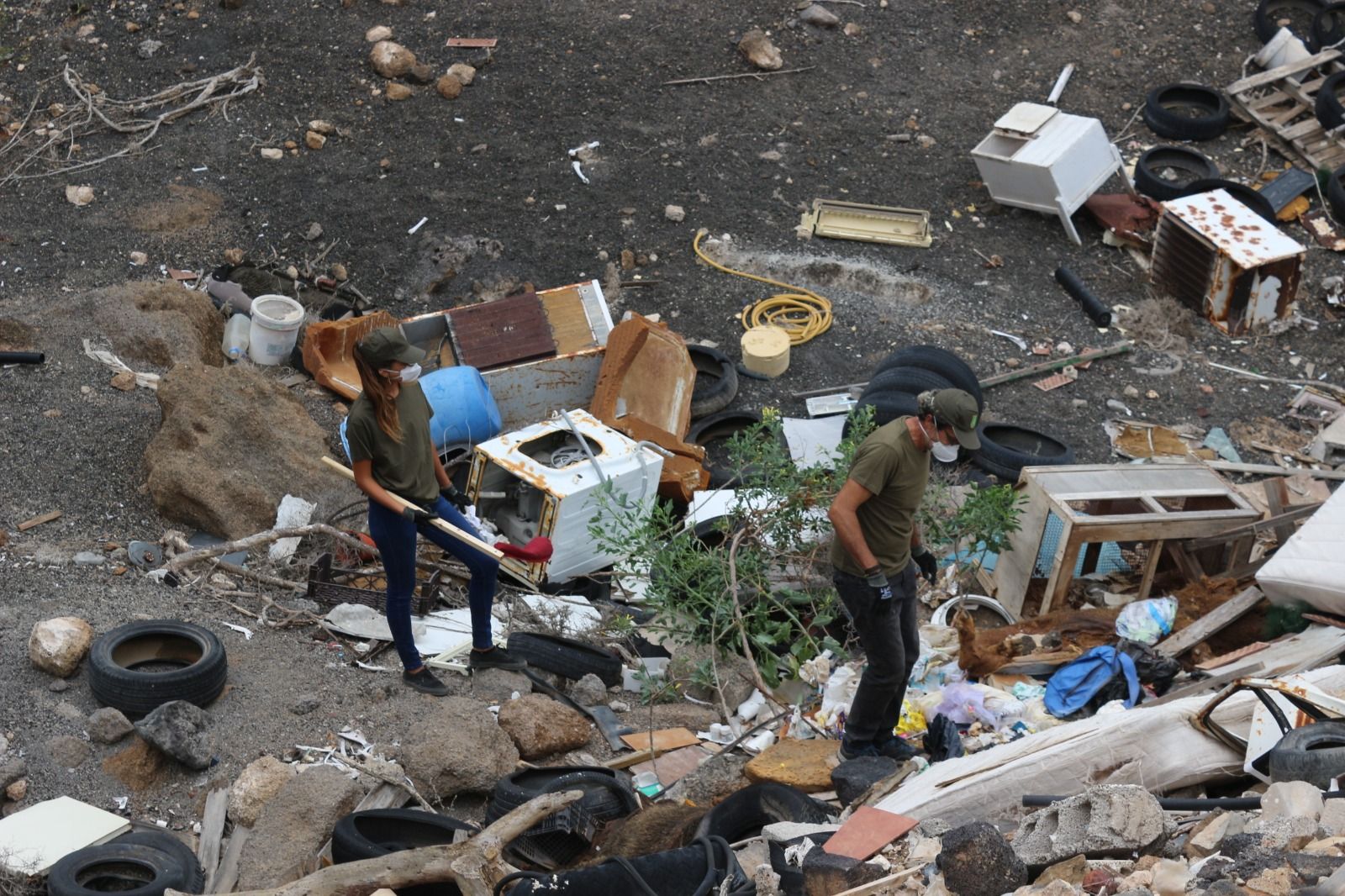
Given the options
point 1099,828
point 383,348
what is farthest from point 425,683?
point 1099,828

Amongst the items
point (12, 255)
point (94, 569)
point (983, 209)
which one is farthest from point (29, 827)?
point (983, 209)

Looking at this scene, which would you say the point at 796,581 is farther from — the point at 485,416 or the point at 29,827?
the point at 29,827

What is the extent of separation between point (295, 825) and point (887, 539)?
2.29 m

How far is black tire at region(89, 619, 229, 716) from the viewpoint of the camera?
5.30 metres

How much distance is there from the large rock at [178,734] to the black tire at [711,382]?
15.0 ft

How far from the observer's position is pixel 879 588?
4.80 m

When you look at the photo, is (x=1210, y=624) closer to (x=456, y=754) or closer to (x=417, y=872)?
(x=456, y=754)

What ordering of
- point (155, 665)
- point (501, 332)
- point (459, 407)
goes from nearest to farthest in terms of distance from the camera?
point (155, 665), point (459, 407), point (501, 332)

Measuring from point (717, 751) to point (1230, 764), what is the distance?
6.57 feet

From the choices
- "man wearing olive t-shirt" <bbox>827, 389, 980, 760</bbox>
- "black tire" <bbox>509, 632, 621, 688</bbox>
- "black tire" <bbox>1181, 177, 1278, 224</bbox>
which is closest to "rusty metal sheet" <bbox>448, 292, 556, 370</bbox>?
"black tire" <bbox>509, 632, 621, 688</bbox>

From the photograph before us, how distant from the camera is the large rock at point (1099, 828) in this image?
3908mm

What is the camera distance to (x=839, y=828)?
421 cm

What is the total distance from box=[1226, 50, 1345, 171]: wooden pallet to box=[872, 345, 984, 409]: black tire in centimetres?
501

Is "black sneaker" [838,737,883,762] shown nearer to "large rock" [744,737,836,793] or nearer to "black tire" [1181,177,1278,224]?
"large rock" [744,737,836,793]
